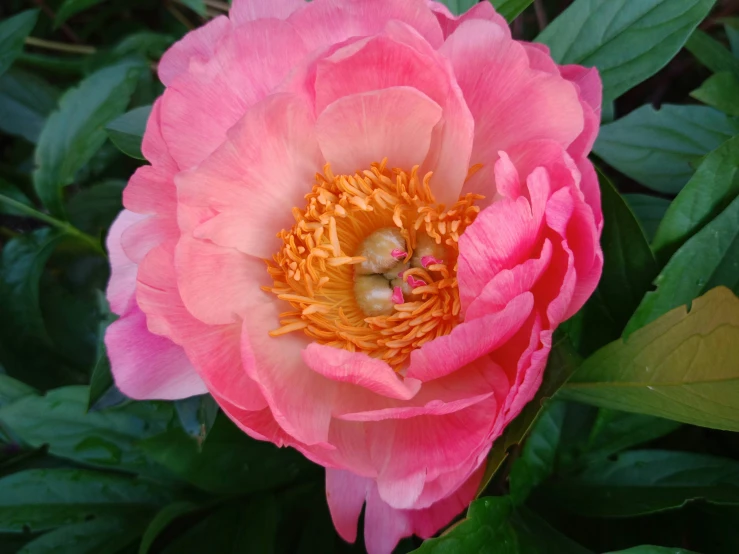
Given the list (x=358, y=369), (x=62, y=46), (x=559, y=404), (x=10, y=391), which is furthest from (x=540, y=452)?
(x=62, y=46)

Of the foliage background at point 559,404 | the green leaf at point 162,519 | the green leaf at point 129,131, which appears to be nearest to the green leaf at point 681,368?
the foliage background at point 559,404

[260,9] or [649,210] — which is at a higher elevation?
[260,9]

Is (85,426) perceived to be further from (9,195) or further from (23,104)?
(23,104)

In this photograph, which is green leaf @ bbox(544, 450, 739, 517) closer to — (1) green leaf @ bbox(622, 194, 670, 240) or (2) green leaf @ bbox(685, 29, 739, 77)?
(1) green leaf @ bbox(622, 194, 670, 240)

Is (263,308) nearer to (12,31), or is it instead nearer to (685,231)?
(685,231)

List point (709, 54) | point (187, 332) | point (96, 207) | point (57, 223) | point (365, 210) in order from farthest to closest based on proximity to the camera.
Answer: point (96, 207) < point (57, 223) < point (709, 54) < point (365, 210) < point (187, 332)

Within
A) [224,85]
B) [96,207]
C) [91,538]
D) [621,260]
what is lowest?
[91,538]

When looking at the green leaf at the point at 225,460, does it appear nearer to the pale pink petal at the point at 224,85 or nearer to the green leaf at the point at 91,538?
the green leaf at the point at 91,538
